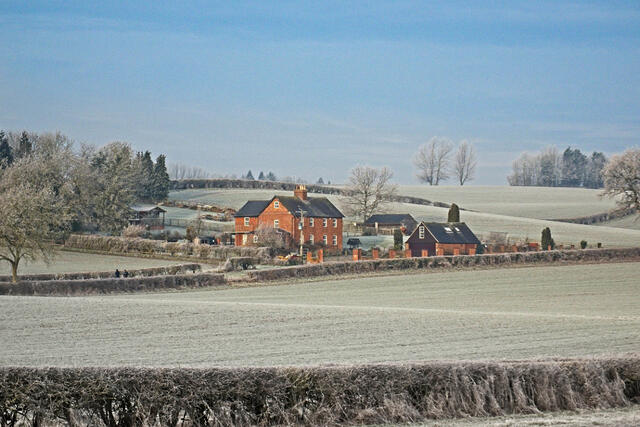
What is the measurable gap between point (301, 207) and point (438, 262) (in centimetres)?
2535

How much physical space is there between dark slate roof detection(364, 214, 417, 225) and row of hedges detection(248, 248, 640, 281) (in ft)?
120

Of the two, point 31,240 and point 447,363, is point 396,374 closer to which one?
point 447,363

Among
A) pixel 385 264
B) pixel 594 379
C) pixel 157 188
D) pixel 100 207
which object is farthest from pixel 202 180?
pixel 594 379

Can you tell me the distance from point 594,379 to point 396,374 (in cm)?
403

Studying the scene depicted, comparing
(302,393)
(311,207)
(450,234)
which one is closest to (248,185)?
(311,207)

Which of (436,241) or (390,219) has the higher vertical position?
(390,219)

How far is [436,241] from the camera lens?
75.1 metres

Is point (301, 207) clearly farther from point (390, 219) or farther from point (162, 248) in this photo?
point (390, 219)

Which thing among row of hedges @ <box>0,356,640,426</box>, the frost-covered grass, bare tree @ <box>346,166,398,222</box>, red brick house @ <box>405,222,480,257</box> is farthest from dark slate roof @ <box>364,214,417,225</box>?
row of hedges @ <box>0,356,640,426</box>

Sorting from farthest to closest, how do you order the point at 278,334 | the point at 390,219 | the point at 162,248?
1. the point at 390,219
2. the point at 162,248
3. the point at 278,334

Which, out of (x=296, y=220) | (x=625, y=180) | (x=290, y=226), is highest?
(x=625, y=180)

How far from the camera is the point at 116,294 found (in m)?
43.2

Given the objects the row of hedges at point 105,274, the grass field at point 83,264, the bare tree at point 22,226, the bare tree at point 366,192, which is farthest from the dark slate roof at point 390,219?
the bare tree at point 22,226

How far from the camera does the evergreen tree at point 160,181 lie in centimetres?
11831
